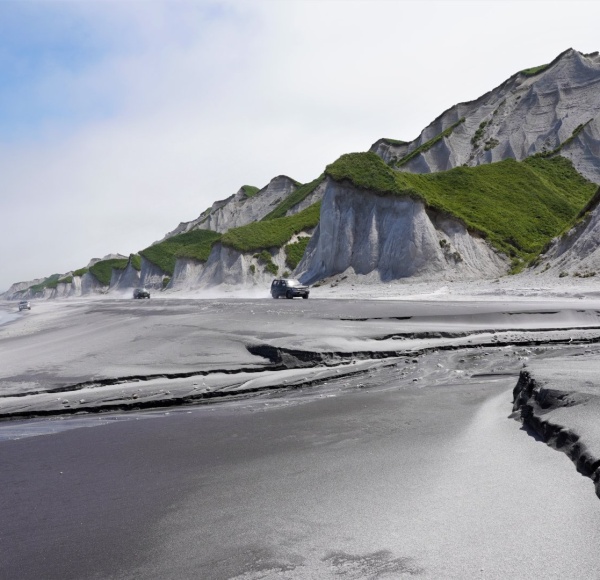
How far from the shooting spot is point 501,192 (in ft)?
202

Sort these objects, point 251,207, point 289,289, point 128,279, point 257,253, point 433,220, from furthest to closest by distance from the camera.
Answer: point 251,207 → point 128,279 → point 257,253 → point 433,220 → point 289,289

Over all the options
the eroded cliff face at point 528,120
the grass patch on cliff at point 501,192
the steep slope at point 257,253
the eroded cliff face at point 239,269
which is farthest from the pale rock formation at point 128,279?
the grass patch on cliff at point 501,192

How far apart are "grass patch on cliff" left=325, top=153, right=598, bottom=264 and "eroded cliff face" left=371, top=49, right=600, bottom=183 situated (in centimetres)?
767

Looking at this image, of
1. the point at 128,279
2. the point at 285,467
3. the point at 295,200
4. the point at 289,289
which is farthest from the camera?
the point at 128,279

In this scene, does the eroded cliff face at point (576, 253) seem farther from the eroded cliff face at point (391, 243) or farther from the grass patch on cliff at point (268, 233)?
the grass patch on cliff at point (268, 233)

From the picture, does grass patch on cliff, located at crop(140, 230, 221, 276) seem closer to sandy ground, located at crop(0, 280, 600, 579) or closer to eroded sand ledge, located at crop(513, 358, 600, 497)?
sandy ground, located at crop(0, 280, 600, 579)

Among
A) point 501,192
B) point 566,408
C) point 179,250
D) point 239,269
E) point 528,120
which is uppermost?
point 528,120

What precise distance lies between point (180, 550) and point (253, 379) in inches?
277

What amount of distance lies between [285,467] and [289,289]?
30978mm

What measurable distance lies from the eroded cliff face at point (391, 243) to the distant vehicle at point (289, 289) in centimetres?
1330

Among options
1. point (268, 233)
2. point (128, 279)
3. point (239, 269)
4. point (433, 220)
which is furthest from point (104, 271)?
point (433, 220)

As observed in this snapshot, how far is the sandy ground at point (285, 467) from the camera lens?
3518 millimetres

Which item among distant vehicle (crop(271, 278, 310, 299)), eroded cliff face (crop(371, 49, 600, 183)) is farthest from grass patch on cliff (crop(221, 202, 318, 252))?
distant vehicle (crop(271, 278, 310, 299))

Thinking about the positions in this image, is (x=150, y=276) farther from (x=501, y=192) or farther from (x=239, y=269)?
(x=501, y=192)
